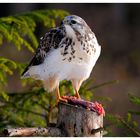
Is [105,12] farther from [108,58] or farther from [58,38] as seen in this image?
[58,38]

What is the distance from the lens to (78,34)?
265 inches

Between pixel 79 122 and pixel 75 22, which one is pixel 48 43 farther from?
pixel 79 122

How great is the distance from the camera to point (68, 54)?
674 centimetres

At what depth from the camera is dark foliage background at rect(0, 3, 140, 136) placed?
7.87 m

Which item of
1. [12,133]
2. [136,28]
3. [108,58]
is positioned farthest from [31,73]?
[136,28]

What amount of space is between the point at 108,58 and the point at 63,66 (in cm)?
933

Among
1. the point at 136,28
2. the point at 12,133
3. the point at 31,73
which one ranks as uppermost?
the point at 136,28

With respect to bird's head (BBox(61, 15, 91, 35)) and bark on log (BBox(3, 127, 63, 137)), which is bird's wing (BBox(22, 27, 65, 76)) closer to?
bird's head (BBox(61, 15, 91, 35))

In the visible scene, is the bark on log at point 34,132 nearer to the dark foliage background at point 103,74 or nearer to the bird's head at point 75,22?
the dark foliage background at point 103,74

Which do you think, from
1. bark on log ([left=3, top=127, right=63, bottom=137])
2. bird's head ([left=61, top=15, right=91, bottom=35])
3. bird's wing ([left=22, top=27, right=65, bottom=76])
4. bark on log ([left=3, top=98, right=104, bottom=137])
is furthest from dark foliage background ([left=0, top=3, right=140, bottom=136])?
bird's head ([left=61, top=15, right=91, bottom=35])

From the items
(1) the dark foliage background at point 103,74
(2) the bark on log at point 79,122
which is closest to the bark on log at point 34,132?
(2) the bark on log at point 79,122

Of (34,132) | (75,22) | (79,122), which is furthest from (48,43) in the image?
(34,132)

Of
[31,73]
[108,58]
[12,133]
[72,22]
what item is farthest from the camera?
[108,58]

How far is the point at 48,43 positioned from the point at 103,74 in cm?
807
